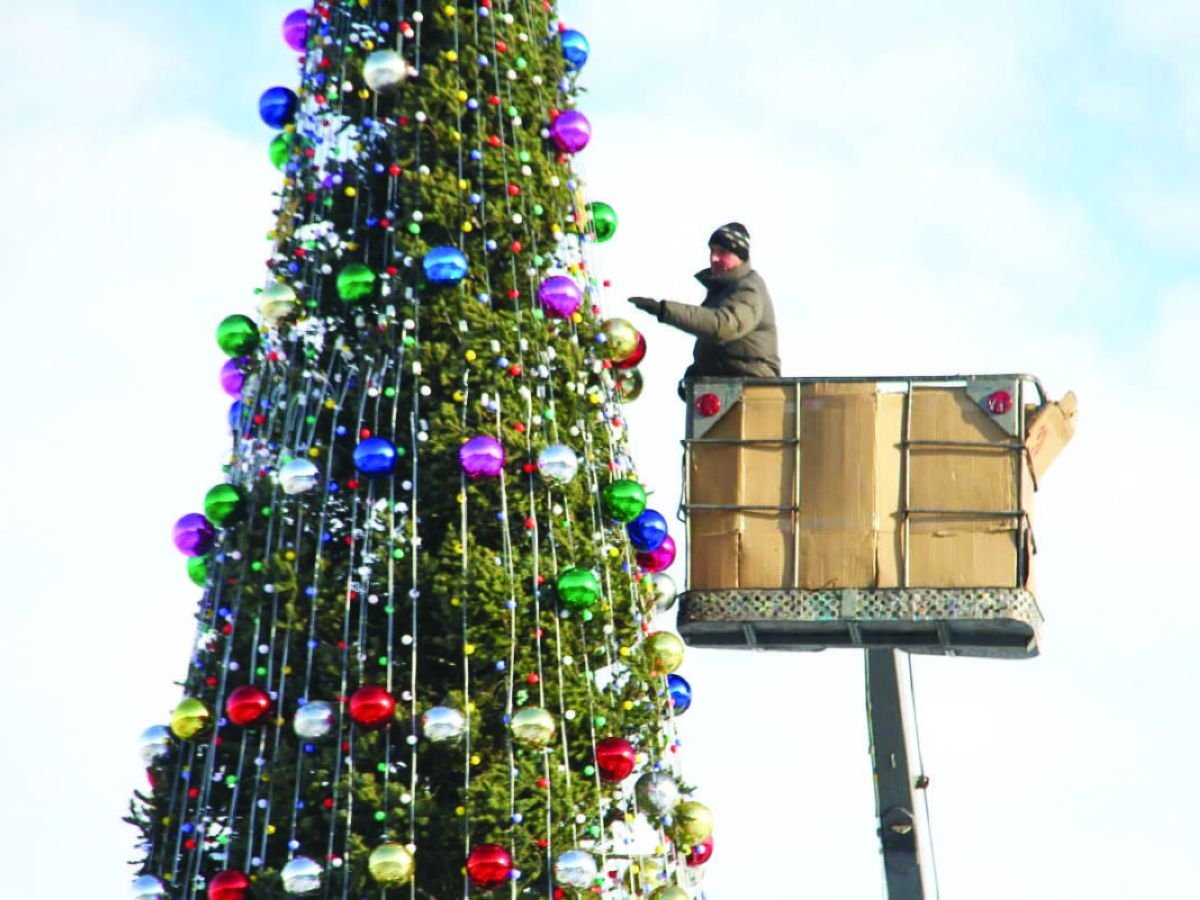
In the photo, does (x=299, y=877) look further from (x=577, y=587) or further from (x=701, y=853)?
(x=701, y=853)

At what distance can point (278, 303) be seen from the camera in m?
8.41

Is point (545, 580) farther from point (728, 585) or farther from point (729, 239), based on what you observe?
point (729, 239)

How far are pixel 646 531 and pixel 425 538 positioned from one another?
108 cm

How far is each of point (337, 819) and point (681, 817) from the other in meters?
1.49

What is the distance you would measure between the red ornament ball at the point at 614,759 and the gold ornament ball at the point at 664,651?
483 mm

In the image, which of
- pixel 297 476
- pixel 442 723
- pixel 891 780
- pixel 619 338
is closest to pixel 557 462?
pixel 619 338

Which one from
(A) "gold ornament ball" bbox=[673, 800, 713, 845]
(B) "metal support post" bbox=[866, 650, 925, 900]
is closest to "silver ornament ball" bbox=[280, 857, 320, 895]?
(A) "gold ornament ball" bbox=[673, 800, 713, 845]

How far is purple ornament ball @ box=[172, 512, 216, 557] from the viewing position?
8484 mm

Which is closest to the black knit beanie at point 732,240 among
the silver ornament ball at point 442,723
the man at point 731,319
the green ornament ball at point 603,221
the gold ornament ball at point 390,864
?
the man at point 731,319

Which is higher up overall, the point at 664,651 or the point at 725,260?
the point at 725,260

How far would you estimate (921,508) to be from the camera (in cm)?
927

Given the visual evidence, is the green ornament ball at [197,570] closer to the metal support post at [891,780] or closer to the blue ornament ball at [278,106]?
the blue ornament ball at [278,106]

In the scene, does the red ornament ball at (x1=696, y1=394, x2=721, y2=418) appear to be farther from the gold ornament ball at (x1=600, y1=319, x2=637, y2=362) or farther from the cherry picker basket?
the gold ornament ball at (x1=600, y1=319, x2=637, y2=362)

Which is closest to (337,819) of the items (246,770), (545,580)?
(246,770)
